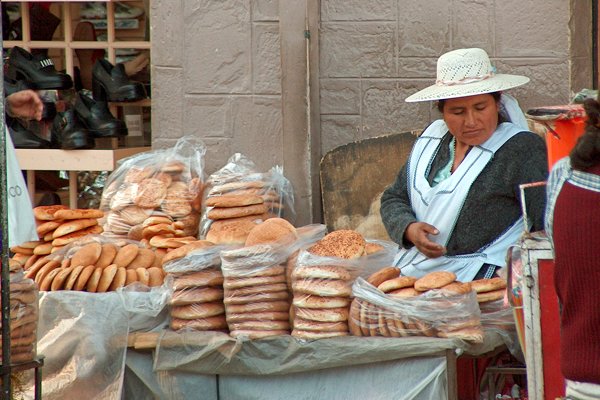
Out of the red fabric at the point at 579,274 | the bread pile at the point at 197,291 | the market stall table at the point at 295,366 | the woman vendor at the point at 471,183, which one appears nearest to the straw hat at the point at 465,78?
the woman vendor at the point at 471,183

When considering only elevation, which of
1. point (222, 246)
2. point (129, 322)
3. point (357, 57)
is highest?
point (357, 57)

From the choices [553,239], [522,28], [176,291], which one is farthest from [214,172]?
[553,239]

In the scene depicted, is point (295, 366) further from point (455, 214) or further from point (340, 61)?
point (340, 61)

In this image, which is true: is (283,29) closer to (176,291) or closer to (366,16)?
(366,16)

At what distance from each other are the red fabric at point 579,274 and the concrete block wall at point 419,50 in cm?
259

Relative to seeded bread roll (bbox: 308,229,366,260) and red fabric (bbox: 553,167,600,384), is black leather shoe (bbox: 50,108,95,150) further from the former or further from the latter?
red fabric (bbox: 553,167,600,384)

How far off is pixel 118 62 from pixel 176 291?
2.14 metres

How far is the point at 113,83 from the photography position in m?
5.73

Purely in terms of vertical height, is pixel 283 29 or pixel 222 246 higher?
pixel 283 29

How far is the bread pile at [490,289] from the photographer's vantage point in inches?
155

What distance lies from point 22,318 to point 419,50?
239 centimetres

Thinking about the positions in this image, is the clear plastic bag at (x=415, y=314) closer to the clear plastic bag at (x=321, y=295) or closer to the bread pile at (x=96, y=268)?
the clear plastic bag at (x=321, y=295)

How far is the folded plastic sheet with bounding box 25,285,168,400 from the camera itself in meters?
4.18

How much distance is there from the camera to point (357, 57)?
17.2 ft
